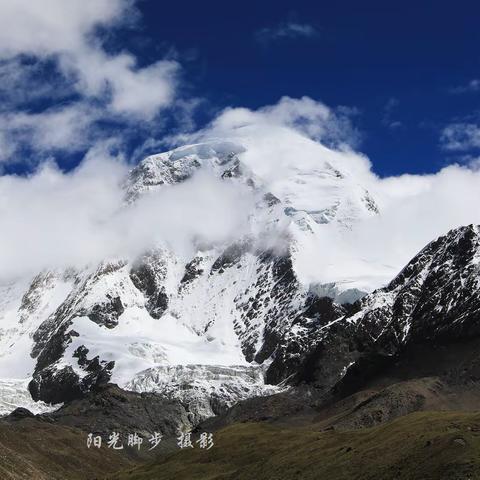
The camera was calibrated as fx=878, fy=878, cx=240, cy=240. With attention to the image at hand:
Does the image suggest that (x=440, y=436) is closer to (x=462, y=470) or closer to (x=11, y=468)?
(x=462, y=470)

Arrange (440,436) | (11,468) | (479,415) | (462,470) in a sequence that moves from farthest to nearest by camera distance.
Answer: (11,468) < (479,415) < (440,436) < (462,470)

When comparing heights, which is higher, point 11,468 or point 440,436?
point 11,468

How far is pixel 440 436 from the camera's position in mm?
139500

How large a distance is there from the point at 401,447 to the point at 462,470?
33.1 meters

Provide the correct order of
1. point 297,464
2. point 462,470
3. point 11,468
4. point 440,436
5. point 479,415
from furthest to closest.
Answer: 1. point 11,468
2. point 297,464
3. point 479,415
4. point 440,436
5. point 462,470

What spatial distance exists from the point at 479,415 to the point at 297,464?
3704 centimetres

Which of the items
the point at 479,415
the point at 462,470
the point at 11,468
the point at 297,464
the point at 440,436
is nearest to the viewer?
the point at 462,470

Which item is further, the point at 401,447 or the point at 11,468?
the point at 11,468

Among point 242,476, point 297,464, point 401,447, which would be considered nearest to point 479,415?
point 401,447

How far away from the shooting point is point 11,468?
196m

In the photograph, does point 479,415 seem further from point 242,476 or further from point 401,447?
point 242,476

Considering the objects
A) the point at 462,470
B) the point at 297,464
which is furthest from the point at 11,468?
the point at 462,470

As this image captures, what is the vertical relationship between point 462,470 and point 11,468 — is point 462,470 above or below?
below

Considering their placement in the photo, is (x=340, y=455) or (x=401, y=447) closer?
(x=401, y=447)
